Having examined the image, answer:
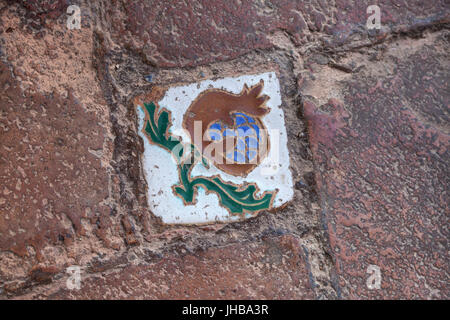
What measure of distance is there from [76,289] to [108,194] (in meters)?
0.18

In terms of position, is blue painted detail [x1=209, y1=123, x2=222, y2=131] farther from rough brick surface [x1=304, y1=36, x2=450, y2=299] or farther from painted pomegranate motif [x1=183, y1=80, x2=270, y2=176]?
rough brick surface [x1=304, y1=36, x2=450, y2=299]

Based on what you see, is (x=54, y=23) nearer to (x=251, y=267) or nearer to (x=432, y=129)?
(x=251, y=267)

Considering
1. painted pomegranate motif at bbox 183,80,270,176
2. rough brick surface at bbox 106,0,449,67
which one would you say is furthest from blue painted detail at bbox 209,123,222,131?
rough brick surface at bbox 106,0,449,67

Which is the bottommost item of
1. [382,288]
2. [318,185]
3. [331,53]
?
[382,288]

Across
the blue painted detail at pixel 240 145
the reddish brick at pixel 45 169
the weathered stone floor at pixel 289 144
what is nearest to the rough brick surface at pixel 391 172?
the weathered stone floor at pixel 289 144

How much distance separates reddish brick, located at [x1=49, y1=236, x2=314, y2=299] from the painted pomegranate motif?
0.14m

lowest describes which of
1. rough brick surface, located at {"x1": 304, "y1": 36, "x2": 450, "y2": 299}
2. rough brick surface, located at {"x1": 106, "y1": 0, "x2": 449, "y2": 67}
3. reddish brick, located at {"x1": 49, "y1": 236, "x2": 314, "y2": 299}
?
reddish brick, located at {"x1": 49, "y1": 236, "x2": 314, "y2": 299}

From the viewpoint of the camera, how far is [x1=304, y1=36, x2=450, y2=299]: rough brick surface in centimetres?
50

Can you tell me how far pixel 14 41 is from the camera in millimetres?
532

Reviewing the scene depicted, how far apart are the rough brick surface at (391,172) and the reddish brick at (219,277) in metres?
0.08

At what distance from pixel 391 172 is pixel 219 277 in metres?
0.32

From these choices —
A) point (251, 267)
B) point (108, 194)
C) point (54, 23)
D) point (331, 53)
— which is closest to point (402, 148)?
point (331, 53)

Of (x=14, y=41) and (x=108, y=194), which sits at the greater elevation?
(x=14, y=41)

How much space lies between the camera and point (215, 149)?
1.77ft
